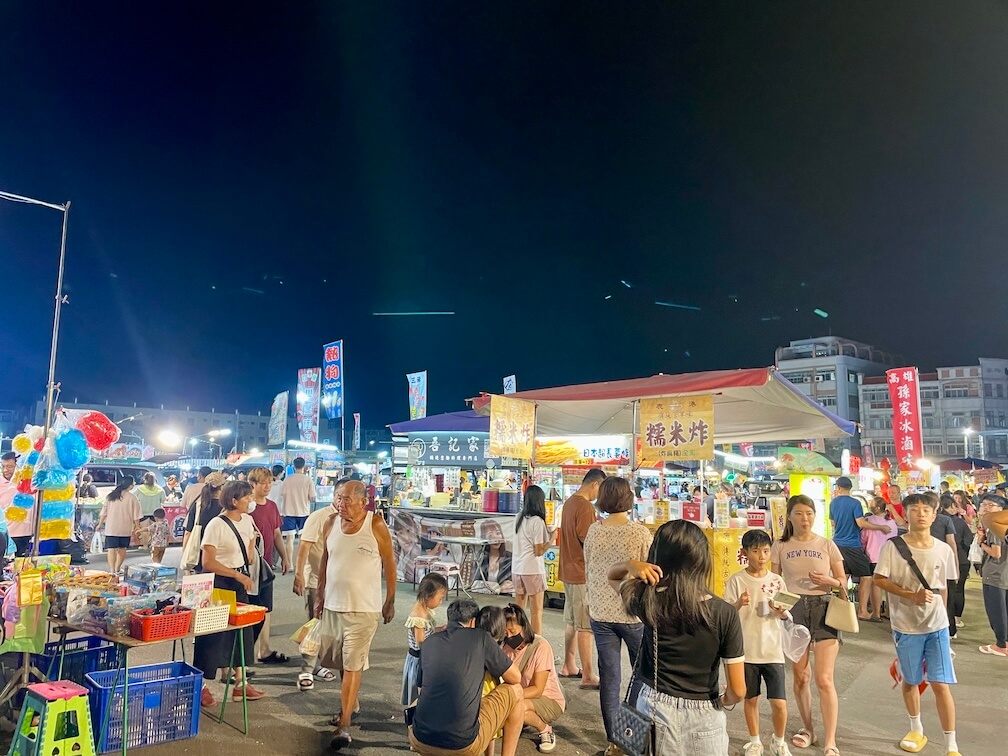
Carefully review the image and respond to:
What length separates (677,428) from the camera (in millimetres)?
7422

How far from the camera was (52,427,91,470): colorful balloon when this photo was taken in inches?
218

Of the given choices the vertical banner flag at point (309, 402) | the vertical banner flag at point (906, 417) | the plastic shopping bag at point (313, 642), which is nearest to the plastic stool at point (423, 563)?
the plastic shopping bag at point (313, 642)

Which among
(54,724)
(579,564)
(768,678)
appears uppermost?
(579,564)

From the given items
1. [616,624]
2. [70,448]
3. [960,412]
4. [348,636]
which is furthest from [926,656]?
[960,412]

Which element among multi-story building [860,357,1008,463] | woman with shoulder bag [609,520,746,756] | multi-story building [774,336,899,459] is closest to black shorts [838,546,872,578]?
woman with shoulder bag [609,520,746,756]

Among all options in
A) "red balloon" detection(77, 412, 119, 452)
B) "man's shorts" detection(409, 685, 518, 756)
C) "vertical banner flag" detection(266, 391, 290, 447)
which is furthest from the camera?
"vertical banner flag" detection(266, 391, 290, 447)

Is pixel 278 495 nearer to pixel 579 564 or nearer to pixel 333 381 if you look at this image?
pixel 579 564

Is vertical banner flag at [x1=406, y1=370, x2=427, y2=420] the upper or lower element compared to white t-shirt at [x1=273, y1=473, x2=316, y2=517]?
upper

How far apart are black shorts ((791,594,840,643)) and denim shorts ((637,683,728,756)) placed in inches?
82.1

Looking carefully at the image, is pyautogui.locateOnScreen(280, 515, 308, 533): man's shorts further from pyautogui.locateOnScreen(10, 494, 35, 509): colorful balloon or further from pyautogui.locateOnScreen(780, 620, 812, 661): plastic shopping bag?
pyautogui.locateOnScreen(780, 620, 812, 661): plastic shopping bag

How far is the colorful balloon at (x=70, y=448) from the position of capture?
218 inches

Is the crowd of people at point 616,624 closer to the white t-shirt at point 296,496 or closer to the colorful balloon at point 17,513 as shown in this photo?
the colorful balloon at point 17,513

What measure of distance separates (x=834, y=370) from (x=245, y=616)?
6033cm

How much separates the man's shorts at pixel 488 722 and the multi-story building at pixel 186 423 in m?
61.0
